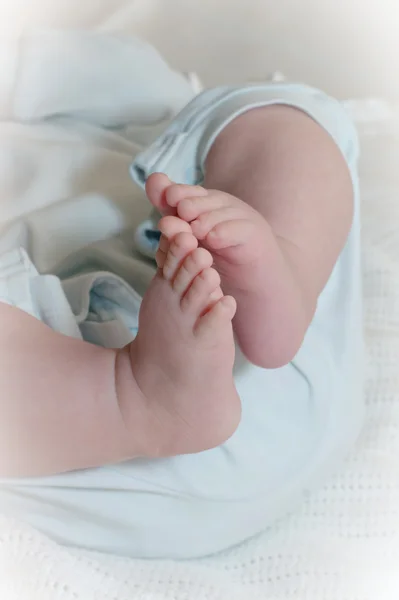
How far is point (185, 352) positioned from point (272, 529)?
10.8 inches

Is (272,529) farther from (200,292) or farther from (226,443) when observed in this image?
(200,292)

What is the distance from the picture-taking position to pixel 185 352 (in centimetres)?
41

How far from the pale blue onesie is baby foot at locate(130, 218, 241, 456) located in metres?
0.09

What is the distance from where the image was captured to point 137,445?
46 cm

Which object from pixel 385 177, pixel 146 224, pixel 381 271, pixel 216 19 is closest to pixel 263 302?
pixel 146 224

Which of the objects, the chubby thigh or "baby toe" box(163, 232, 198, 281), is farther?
the chubby thigh

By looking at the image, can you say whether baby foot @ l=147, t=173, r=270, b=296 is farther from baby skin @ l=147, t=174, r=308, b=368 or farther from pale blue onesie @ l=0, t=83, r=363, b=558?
pale blue onesie @ l=0, t=83, r=363, b=558

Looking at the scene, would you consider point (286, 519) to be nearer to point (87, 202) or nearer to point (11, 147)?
point (87, 202)

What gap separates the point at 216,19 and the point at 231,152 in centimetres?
61

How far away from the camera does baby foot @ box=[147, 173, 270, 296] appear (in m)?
0.41

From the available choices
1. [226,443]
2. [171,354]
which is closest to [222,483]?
[226,443]

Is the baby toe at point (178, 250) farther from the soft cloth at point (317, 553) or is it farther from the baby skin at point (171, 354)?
the soft cloth at point (317, 553)

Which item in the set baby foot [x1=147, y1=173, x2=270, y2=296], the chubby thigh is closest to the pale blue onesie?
the chubby thigh

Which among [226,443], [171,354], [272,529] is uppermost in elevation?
[171,354]
